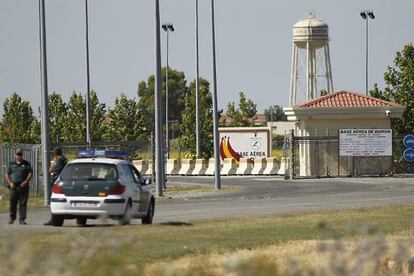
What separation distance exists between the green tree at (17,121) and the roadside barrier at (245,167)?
25920 millimetres

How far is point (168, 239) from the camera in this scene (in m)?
22.8

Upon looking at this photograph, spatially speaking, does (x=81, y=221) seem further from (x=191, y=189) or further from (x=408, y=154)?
(x=408, y=154)

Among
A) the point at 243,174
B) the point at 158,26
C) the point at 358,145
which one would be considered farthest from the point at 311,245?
the point at 243,174

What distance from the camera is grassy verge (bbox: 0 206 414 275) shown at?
9.80 meters

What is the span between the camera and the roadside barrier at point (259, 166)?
71.9 m

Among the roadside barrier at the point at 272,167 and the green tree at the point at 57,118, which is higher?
the green tree at the point at 57,118

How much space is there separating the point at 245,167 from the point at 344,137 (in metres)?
10.4

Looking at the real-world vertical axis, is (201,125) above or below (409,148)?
above

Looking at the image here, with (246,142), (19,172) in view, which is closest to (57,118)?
(246,142)

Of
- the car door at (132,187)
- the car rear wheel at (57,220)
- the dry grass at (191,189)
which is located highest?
the car door at (132,187)

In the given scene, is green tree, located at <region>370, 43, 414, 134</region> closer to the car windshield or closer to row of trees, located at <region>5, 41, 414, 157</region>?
row of trees, located at <region>5, 41, 414, 157</region>

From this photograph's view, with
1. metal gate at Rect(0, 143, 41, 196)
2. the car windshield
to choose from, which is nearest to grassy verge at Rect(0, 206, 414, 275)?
the car windshield

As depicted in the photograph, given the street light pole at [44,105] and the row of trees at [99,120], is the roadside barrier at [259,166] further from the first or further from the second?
the street light pole at [44,105]

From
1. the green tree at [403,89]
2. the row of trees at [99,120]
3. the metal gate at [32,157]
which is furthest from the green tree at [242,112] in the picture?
the metal gate at [32,157]
